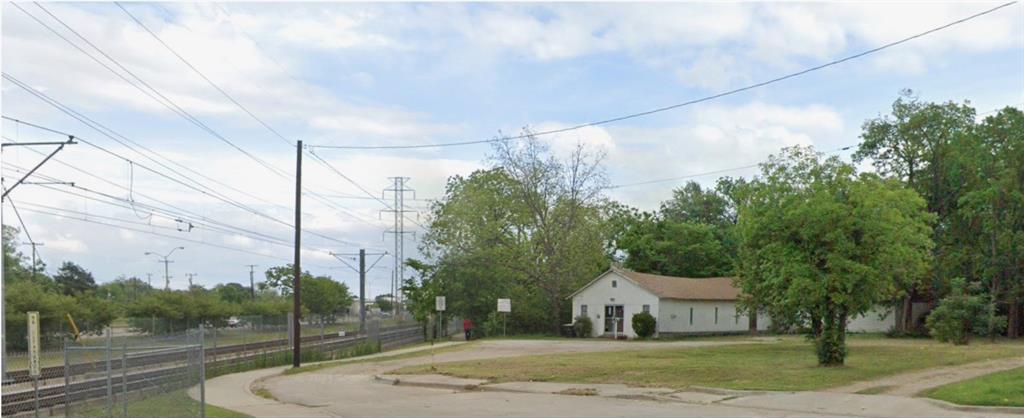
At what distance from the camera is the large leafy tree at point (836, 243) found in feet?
88.1

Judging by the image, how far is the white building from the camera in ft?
193

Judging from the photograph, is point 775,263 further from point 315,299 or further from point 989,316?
point 315,299

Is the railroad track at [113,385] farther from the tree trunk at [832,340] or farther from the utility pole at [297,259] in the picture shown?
the tree trunk at [832,340]

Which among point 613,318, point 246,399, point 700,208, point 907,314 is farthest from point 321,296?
point 246,399

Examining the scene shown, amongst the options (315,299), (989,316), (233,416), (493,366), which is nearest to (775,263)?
(493,366)

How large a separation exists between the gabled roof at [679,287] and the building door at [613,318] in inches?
78.5

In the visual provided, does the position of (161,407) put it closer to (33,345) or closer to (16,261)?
(33,345)

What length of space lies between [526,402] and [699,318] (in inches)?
1657

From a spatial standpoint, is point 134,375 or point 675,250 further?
point 675,250

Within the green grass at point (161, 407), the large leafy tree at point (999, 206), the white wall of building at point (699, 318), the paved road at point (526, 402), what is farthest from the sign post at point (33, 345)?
the white wall of building at point (699, 318)

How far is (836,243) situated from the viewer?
26.9 meters

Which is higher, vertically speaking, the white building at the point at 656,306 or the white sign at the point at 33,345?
the white sign at the point at 33,345

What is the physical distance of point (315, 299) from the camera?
106875 mm

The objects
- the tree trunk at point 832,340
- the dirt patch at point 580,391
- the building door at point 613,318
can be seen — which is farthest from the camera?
the building door at point 613,318
